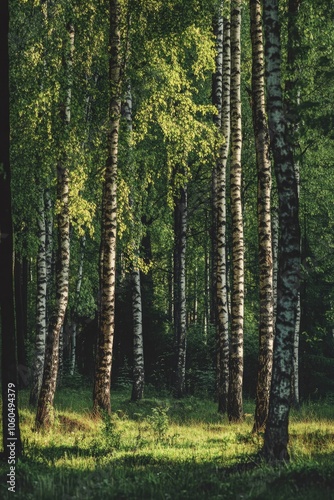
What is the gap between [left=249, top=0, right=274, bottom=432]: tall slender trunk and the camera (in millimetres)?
11773

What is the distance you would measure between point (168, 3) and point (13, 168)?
4.95m

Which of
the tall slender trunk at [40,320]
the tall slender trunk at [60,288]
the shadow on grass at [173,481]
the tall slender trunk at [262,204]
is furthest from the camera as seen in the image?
the tall slender trunk at [40,320]

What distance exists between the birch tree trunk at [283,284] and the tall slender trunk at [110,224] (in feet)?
15.9

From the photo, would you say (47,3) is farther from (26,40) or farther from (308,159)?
(308,159)

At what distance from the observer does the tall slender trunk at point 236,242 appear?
45.5 feet

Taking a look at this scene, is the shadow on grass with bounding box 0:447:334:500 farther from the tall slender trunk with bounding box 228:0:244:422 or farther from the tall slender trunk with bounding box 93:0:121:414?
the tall slender trunk with bounding box 228:0:244:422

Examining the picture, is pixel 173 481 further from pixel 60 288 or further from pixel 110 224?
pixel 110 224

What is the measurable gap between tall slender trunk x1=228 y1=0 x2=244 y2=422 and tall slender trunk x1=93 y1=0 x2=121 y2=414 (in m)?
2.62

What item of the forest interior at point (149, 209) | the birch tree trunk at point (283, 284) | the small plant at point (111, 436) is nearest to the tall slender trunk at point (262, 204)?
the forest interior at point (149, 209)

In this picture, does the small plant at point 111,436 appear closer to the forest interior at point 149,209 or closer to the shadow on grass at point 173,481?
the forest interior at point 149,209

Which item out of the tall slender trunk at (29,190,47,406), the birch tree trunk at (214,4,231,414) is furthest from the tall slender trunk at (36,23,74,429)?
the birch tree trunk at (214,4,231,414)

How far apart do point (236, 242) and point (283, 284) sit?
18.6ft

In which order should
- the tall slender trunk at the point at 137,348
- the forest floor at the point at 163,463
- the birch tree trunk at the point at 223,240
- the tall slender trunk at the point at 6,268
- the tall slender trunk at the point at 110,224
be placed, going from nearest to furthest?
the forest floor at the point at 163,463 < the tall slender trunk at the point at 6,268 < the tall slender trunk at the point at 110,224 < the birch tree trunk at the point at 223,240 < the tall slender trunk at the point at 137,348

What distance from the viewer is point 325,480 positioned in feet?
22.7
